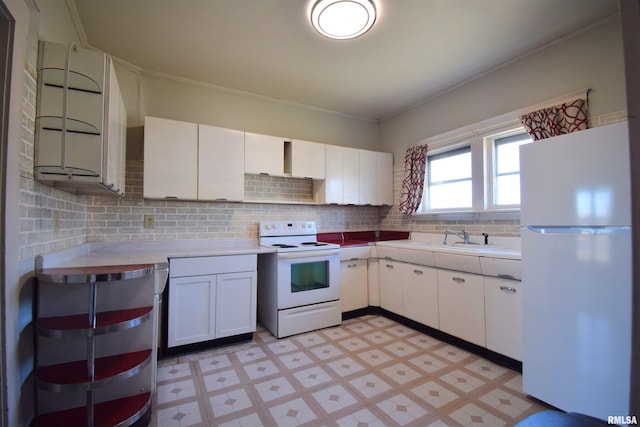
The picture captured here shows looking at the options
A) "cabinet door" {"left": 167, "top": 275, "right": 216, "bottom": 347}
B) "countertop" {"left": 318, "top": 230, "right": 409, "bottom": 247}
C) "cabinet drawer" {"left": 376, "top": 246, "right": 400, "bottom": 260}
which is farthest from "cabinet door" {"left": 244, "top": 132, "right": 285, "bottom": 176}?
"cabinet drawer" {"left": 376, "top": 246, "right": 400, "bottom": 260}

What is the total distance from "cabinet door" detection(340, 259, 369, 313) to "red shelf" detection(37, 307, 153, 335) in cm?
201

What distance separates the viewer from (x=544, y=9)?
1985mm

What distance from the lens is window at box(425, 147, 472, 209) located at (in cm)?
312

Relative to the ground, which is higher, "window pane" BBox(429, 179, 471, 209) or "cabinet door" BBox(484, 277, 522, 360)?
"window pane" BBox(429, 179, 471, 209)

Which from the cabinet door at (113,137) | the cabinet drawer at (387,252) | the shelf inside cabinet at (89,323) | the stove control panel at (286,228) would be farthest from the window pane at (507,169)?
the cabinet door at (113,137)

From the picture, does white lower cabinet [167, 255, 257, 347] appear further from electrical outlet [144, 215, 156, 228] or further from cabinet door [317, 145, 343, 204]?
cabinet door [317, 145, 343, 204]

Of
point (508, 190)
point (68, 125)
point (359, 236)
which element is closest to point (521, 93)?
point (508, 190)

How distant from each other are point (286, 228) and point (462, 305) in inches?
76.2

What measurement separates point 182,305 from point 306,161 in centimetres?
193

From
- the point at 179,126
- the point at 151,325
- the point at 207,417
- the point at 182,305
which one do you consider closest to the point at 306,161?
the point at 179,126

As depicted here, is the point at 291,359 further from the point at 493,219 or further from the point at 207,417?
the point at 493,219

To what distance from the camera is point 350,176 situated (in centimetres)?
363

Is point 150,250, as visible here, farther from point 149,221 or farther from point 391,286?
point 391,286

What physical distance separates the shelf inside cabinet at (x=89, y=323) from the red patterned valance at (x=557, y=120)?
3.10 meters
